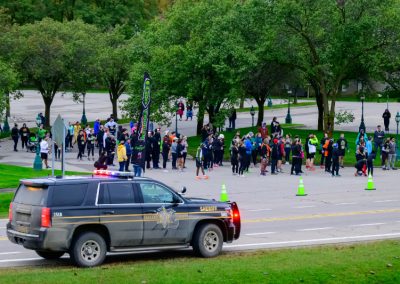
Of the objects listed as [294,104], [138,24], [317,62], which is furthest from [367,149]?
[138,24]

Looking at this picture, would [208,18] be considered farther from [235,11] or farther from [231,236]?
[231,236]

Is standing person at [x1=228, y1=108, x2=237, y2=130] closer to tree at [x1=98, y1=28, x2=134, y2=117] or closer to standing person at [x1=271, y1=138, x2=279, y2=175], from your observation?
tree at [x1=98, y1=28, x2=134, y2=117]

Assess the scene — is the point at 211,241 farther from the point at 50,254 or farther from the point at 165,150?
the point at 165,150

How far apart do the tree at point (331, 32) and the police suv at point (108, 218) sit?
2893 centimetres

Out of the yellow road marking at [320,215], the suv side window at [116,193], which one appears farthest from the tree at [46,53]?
the suv side window at [116,193]

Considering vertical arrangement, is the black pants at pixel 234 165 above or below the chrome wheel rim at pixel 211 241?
above

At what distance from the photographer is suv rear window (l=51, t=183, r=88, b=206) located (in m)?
17.0

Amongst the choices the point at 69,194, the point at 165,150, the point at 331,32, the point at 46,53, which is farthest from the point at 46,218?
the point at 46,53

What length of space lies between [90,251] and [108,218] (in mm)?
718

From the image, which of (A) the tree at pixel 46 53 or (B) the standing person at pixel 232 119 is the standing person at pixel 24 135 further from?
(B) the standing person at pixel 232 119

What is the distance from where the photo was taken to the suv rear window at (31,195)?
17.0m

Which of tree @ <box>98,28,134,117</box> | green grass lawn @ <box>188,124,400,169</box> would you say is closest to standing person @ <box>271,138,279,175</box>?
green grass lawn @ <box>188,124,400,169</box>

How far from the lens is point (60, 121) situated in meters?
27.6

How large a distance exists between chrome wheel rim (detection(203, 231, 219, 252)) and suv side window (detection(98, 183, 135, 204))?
1.77 meters
